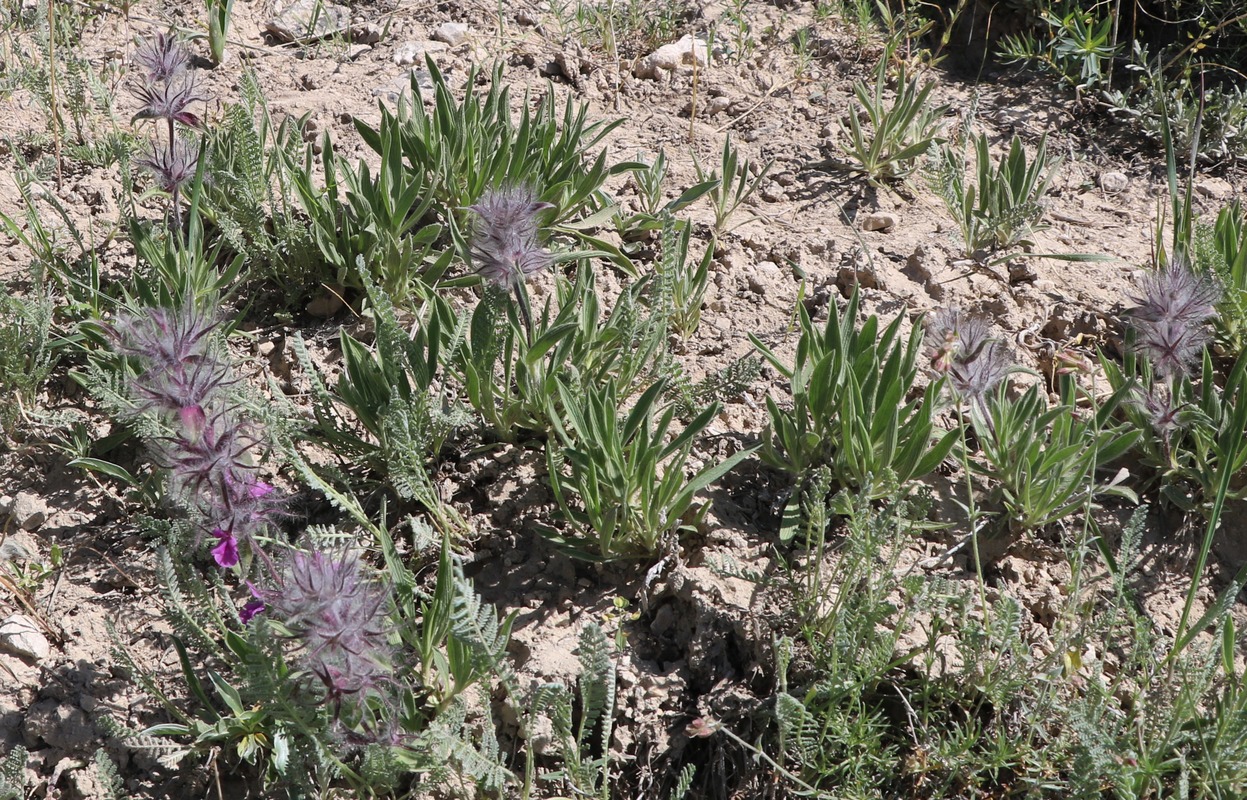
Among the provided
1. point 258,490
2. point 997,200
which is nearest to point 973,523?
point 997,200

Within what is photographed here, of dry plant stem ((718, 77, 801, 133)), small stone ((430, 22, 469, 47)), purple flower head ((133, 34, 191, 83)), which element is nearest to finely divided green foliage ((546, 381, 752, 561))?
purple flower head ((133, 34, 191, 83))

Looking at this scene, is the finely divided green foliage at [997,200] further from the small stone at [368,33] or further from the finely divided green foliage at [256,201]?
the small stone at [368,33]

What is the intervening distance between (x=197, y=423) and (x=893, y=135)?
2.59m

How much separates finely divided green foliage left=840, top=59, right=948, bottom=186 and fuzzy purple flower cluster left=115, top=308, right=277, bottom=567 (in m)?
2.38

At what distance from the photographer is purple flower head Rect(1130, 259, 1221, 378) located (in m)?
2.74

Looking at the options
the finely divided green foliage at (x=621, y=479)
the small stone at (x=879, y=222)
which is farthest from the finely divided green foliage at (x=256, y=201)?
the small stone at (x=879, y=222)

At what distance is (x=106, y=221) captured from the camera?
350 cm

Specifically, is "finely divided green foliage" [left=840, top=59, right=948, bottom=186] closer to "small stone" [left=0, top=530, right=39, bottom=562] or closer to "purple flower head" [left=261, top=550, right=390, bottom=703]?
"purple flower head" [left=261, top=550, right=390, bottom=703]

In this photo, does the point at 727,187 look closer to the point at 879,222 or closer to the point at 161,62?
the point at 879,222

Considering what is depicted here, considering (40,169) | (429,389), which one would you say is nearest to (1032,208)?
(429,389)

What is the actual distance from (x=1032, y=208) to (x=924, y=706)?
178 cm

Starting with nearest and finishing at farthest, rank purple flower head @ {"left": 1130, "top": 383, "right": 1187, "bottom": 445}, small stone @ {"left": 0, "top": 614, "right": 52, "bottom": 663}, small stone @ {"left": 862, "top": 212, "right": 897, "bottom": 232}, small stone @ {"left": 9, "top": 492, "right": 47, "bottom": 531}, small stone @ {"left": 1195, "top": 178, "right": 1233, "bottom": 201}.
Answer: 1. small stone @ {"left": 0, "top": 614, "right": 52, "bottom": 663}
2. purple flower head @ {"left": 1130, "top": 383, "right": 1187, "bottom": 445}
3. small stone @ {"left": 9, "top": 492, "right": 47, "bottom": 531}
4. small stone @ {"left": 862, "top": 212, "right": 897, "bottom": 232}
5. small stone @ {"left": 1195, "top": 178, "right": 1233, "bottom": 201}

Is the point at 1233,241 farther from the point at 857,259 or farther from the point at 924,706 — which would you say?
the point at 924,706

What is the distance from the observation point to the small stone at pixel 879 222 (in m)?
3.59
